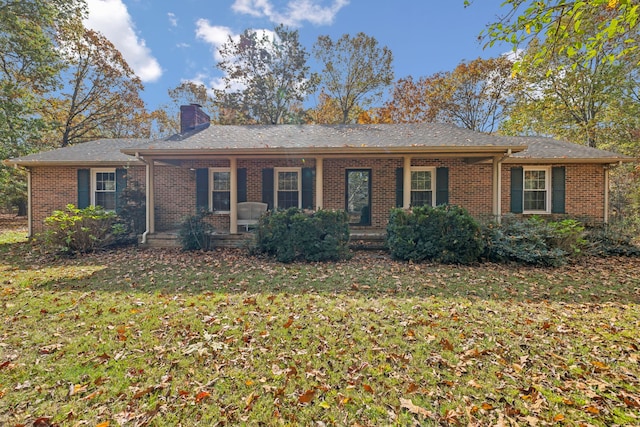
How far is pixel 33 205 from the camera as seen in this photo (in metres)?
11.5

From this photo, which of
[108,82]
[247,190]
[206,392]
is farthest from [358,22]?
[206,392]

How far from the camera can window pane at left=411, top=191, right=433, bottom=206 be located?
36.1 feet

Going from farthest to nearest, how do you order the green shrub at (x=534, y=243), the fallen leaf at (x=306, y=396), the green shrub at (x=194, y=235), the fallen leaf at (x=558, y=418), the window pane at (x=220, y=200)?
the window pane at (x=220, y=200)
the green shrub at (x=194, y=235)
the green shrub at (x=534, y=243)
the fallen leaf at (x=306, y=396)
the fallen leaf at (x=558, y=418)

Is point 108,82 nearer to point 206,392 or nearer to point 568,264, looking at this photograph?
point 206,392

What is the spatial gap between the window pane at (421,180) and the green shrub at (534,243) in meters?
3.37

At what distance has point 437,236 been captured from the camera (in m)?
7.43

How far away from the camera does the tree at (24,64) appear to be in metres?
13.5

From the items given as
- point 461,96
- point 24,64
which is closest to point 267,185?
A: point 24,64

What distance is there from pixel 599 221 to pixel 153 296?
1369 centimetres

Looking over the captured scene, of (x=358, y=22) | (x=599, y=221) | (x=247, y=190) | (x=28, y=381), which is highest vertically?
(x=358, y=22)

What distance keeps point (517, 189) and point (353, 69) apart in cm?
1582

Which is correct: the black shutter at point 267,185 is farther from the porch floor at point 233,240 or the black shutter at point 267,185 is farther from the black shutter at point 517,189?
the black shutter at point 517,189

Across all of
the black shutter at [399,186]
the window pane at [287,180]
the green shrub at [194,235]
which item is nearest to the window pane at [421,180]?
the black shutter at [399,186]

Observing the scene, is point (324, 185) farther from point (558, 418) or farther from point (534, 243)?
point (558, 418)
